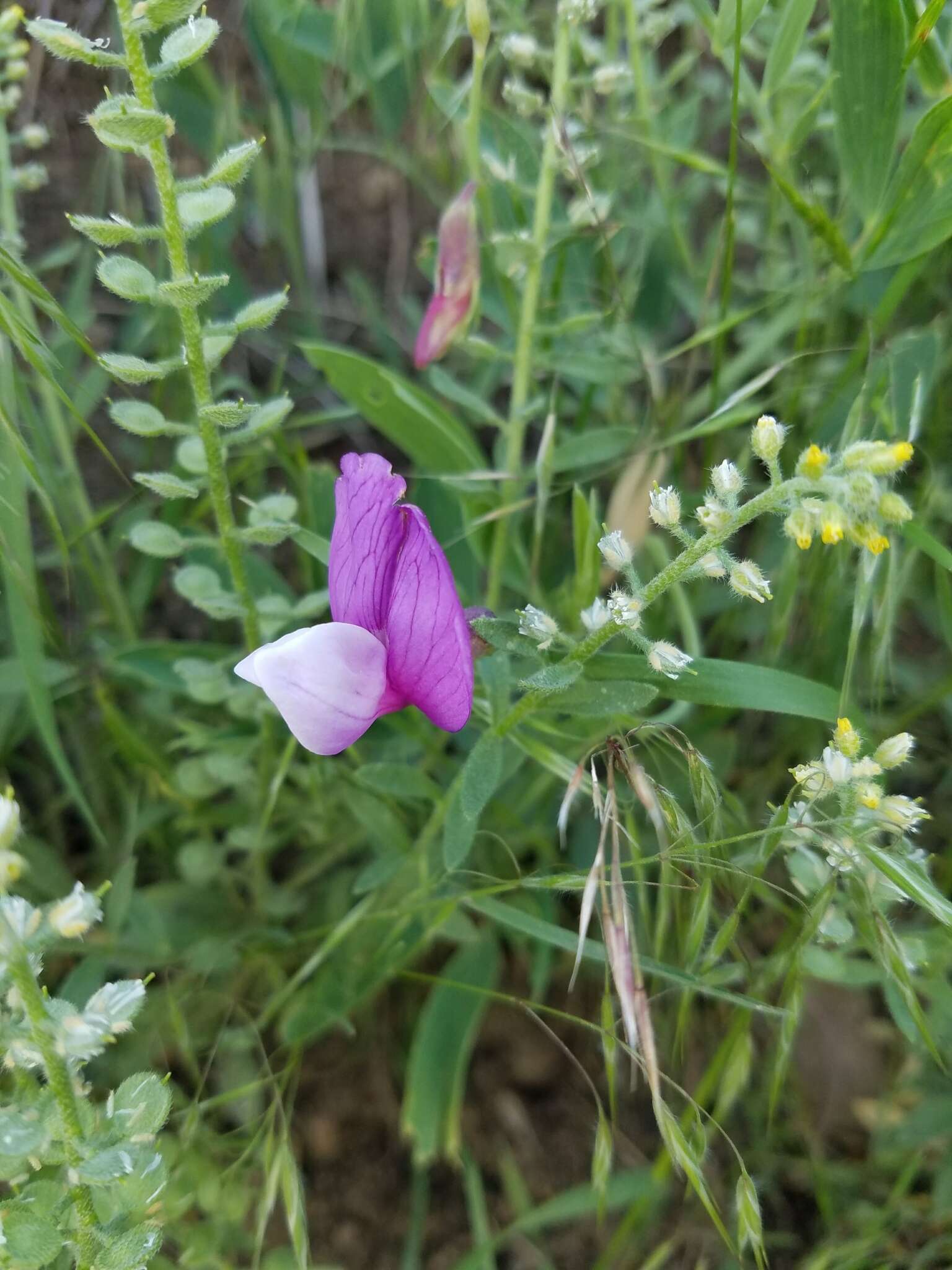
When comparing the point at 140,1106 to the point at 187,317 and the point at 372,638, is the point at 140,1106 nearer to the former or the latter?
the point at 372,638

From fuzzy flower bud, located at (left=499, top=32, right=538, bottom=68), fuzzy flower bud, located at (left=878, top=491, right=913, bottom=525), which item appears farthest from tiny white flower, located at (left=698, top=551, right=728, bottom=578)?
fuzzy flower bud, located at (left=499, top=32, right=538, bottom=68)

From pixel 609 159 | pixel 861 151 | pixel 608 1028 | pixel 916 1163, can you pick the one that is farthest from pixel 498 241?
pixel 916 1163

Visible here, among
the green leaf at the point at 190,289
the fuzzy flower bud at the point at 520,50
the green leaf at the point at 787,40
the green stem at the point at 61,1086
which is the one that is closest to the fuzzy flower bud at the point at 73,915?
the green stem at the point at 61,1086

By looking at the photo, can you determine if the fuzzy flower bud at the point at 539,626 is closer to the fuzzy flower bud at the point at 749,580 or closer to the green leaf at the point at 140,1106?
the fuzzy flower bud at the point at 749,580

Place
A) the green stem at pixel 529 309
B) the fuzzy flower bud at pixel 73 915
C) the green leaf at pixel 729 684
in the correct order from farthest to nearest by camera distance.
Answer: the green stem at pixel 529 309
the green leaf at pixel 729 684
the fuzzy flower bud at pixel 73 915

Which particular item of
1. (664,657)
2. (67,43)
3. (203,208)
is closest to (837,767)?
(664,657)

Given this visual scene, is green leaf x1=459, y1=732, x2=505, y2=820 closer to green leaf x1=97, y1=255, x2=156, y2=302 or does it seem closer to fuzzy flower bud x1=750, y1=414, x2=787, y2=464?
fuzzy flower bud x1=750, y1=414, x2=787, y2=464

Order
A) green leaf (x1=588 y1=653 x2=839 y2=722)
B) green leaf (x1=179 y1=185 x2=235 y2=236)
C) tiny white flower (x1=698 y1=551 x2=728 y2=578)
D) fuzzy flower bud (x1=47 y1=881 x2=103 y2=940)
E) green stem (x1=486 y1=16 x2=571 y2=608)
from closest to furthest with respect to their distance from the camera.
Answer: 1. fuzzy flower bud (x1=47 y1=881 x2=103 y2=940)
2. tiny white flower (x1=698 y1=551 x2=728 y2=578)
3. green leaf (x1=179 y1=185 x2=235 y2=236)
4. green leaf (x1=588 y1=653 x2=839 y2=722)
5. green stem (x1=486 y1=16 x2=571 y2=608)
